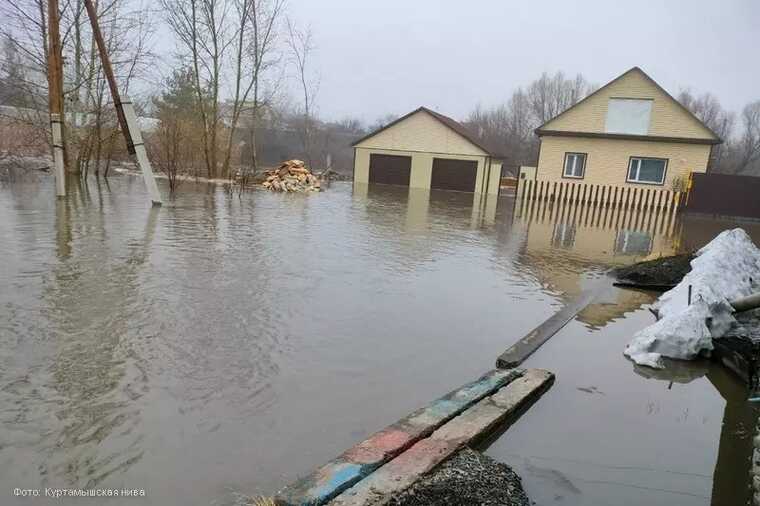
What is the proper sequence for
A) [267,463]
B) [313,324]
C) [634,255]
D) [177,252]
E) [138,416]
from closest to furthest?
[267,463]
[138,416]
[313,324]
[177,252]
[634,255]

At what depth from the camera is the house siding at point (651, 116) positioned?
23.3 meters

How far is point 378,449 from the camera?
265 centimetres

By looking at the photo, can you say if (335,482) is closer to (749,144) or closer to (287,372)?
(287,372)

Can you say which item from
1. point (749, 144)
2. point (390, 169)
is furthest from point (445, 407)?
point (749, 144)

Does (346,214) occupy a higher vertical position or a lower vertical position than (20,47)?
lower

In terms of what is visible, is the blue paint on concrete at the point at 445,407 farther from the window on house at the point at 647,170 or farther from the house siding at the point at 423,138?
the house siding at the point at 423,138

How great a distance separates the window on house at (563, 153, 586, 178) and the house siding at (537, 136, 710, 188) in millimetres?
214

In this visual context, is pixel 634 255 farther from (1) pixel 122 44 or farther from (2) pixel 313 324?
(1) pixel 122 44

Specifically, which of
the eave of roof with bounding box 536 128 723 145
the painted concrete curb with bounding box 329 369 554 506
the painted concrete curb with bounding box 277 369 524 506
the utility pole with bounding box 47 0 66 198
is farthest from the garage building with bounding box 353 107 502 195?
the painted concrete curb with bounding box 277 369 524 506

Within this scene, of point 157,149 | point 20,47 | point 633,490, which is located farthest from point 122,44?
point 633,490

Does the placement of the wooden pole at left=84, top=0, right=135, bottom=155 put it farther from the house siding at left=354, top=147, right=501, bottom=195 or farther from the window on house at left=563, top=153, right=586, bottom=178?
the house siding at left=354, top=147, right=501, bottom=195

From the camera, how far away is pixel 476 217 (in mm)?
15664

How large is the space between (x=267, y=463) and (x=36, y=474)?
1083 millimetres

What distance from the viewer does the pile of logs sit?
835 inches
